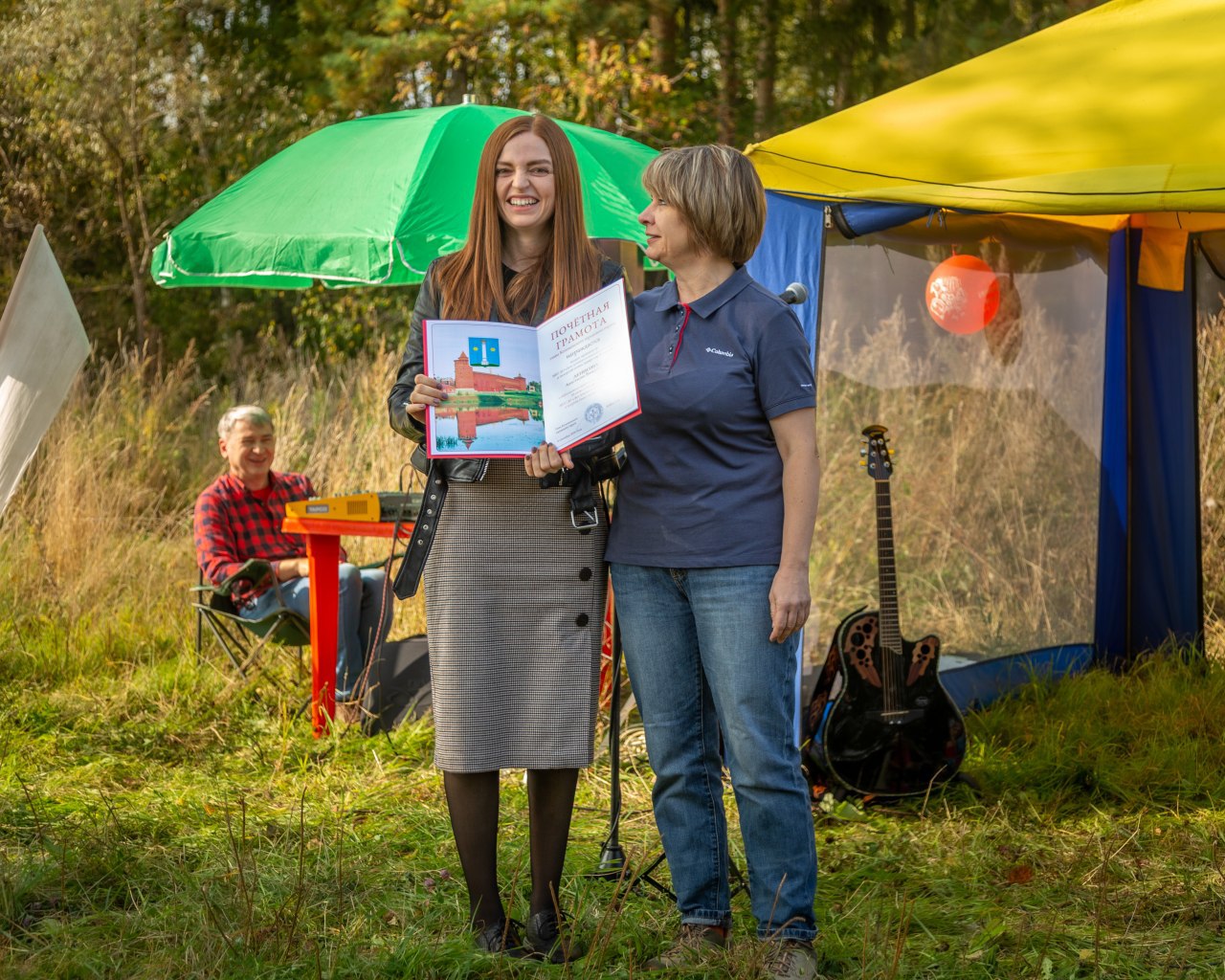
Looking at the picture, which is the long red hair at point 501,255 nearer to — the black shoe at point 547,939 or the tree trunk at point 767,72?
the black shoe at point 547,939

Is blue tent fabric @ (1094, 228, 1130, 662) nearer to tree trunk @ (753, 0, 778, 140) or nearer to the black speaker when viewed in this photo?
the black speaker

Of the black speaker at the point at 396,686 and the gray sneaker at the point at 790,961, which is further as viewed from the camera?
the black speaker at the point at 396,686

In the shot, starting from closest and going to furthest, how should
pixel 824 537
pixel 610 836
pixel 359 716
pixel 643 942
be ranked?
1. pixel 643 942
2. pixel 610 836
3. pixel 359 716
4. pixel 824 537

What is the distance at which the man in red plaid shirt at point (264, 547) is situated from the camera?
495 cm

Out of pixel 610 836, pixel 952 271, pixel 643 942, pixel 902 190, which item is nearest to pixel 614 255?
pixel 952 271

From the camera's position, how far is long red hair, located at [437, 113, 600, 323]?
8.68 ft

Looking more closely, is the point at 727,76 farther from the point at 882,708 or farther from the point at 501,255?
the point at 501,255

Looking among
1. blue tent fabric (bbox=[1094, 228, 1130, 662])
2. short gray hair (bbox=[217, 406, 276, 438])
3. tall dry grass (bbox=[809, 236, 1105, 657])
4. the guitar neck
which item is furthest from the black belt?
blue tent fabric (bbox=[1094, 228, 1130, 662])

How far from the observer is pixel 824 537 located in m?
5.09

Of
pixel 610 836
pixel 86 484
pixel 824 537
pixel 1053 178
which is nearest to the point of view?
pixel 610 836

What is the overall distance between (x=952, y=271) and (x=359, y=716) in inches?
105

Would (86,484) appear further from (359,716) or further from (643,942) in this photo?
(643,942)

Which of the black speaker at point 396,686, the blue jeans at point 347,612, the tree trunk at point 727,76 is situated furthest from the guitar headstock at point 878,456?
the tree trunk at point 727,76

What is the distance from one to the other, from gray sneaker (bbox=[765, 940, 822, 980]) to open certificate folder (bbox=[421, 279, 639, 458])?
107cm
